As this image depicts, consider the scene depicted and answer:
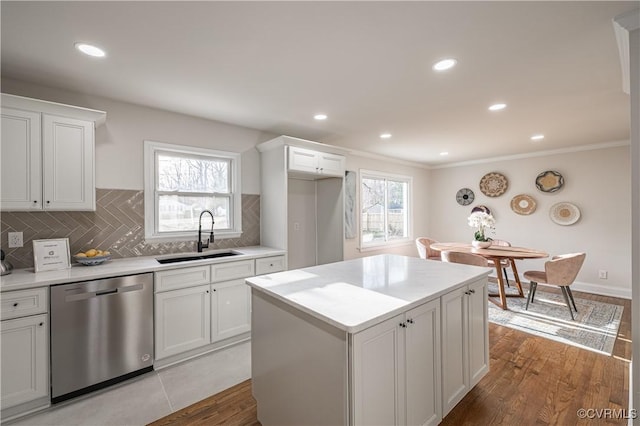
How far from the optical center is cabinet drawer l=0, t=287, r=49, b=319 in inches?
73.3

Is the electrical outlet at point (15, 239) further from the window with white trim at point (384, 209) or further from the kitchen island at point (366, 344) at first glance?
the window with white trim at point (384, 209)

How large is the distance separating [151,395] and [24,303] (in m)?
1.11

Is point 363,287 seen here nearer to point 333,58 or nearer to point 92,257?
point 333,58

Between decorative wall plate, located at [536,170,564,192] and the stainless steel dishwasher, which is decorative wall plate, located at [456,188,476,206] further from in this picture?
the stainless steel dishwasher

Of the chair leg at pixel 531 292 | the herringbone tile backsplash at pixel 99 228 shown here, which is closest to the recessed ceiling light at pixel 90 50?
the herringbone tile backsplash at pixel 99 228

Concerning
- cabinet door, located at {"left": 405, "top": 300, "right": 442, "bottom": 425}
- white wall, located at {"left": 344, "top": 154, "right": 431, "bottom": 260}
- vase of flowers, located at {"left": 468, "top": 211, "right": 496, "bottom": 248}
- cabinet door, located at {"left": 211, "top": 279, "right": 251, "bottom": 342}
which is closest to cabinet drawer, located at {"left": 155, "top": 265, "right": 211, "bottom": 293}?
cabinet door, located at {"left": 211, "top": 279, "right": 251, "bottom": 342}

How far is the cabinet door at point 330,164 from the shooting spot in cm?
377

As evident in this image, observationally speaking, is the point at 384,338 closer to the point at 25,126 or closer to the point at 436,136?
the point at 25,126

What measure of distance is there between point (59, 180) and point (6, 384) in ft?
4.90

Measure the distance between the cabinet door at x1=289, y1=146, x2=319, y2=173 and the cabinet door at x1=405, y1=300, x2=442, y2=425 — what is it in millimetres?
2340

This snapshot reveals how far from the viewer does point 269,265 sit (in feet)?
10.7

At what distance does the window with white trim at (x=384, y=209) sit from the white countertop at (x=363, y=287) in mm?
3012

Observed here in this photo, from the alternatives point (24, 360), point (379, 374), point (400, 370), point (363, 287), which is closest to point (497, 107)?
point (363, 287)

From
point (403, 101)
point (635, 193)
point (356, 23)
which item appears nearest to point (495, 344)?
point (635, 193)
